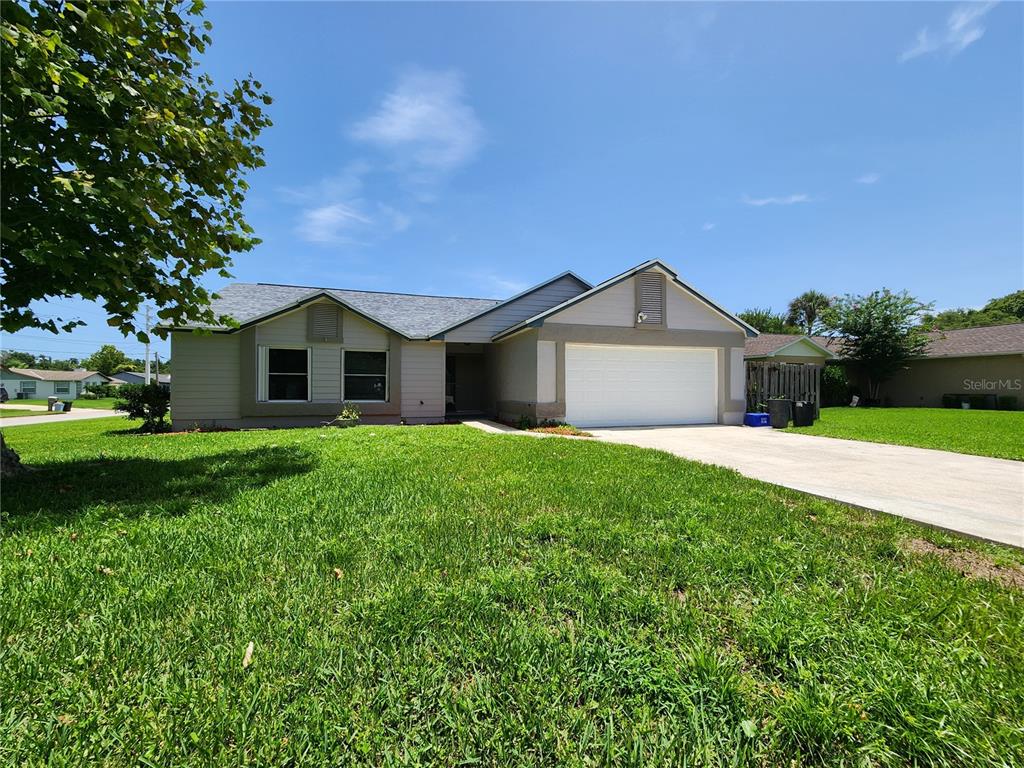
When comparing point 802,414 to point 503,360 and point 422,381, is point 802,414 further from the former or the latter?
point 422,381

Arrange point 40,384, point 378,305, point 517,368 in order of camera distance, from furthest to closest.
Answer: point 40,384 < point 378,305 < point 517,368

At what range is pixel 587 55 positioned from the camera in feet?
32.7

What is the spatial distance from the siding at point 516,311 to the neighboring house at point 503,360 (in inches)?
2.1

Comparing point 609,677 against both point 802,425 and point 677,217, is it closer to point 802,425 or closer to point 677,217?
point 802,425

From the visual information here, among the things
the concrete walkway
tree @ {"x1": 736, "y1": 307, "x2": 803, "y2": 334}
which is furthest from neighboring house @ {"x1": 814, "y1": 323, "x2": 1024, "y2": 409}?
the concrete walkway

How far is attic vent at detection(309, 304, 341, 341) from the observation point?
518 inches

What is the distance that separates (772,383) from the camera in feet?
50.1

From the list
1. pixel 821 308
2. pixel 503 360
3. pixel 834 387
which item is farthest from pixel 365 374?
pixel 821 308

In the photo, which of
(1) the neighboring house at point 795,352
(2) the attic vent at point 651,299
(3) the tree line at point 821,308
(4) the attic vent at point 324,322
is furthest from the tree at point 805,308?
(4) the attic vent at point 324,322

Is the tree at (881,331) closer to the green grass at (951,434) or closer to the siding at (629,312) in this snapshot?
the green grass at (951,434)

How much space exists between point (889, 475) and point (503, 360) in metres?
11.3

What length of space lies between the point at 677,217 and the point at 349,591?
55.2 feet

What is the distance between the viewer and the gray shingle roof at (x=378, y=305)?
45.5ft

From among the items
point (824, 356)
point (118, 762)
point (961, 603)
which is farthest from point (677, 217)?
point (118, 762)
